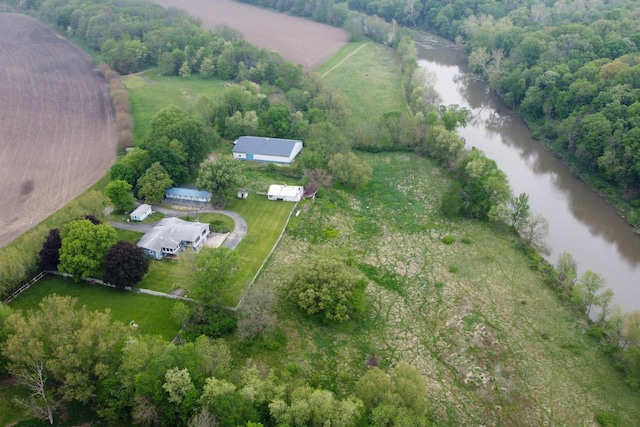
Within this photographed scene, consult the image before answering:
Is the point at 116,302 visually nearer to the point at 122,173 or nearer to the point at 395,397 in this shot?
the point at 122,173

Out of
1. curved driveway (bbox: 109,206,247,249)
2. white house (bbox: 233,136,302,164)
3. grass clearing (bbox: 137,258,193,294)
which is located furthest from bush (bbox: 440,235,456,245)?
grass clearing (bbox: 137,258,193,294)

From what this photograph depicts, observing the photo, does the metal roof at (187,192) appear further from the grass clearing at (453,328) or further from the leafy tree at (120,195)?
the grass clearing at (453,328)

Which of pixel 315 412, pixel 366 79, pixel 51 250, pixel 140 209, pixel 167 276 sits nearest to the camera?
pixel 315 412

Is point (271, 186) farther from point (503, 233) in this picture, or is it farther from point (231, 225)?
point (503, 233)

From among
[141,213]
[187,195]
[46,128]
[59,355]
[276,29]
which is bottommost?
[46,128]

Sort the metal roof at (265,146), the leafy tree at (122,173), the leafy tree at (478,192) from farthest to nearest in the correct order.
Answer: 1. the metal roof at (265,146)
2. the leafy tree at (122,173)
3. the leafy tree at (478,192)

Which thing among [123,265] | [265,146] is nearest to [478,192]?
[265,146]

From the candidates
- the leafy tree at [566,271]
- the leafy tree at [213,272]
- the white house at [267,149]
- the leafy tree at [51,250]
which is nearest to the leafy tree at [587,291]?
the leafy tree at [566,271]
